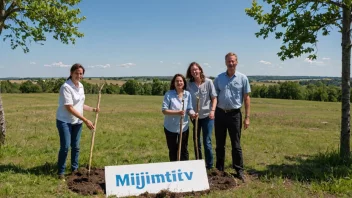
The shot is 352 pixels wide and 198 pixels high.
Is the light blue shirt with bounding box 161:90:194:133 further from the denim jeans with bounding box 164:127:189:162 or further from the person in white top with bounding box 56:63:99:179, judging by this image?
the person in white top with bounding box 56:63:99:179

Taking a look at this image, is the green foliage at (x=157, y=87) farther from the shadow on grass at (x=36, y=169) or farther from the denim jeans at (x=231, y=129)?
the denim jeans at (x=231, y=129)

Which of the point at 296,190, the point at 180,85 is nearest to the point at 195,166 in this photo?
the point at 180,85

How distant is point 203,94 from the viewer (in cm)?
678

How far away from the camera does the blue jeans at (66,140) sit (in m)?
6.39

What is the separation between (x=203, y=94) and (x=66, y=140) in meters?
3.06

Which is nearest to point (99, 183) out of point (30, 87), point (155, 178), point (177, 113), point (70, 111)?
point (155, 178)

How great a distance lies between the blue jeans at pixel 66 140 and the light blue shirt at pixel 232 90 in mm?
3203

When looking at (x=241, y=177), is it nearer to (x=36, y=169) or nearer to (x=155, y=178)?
(x=155, y=178)

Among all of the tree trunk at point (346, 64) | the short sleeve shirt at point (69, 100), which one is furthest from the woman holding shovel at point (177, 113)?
the tree trunk at point (346, 64)

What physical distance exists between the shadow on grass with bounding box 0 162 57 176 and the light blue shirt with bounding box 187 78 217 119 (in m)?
3.54

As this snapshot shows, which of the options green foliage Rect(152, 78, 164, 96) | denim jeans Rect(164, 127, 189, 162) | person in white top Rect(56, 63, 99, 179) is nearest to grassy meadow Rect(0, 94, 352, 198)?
person in white top Rect(56, 63, 99, 179)

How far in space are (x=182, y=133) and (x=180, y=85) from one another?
3.39 feet

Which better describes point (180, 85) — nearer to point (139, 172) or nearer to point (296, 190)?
point (139, 172)

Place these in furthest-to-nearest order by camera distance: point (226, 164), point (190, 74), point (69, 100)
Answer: point (226, 164)
point (190, 74)
point (69, 100)
